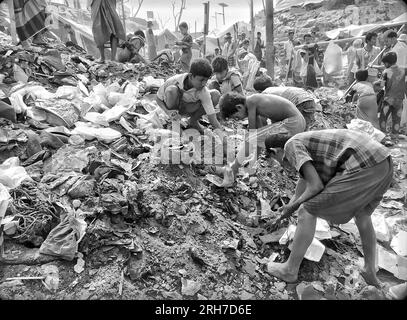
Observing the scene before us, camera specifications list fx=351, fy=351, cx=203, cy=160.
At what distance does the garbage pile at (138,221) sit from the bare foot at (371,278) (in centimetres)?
10

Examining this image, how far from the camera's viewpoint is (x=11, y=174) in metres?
2.99

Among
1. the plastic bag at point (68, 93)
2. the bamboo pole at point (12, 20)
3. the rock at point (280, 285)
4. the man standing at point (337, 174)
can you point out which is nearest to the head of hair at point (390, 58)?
the man standing at point (337, 174)

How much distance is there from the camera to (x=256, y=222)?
3375mm

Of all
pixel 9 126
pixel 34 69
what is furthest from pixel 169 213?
pixel 34 69

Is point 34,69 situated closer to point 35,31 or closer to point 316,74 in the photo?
point 35,31

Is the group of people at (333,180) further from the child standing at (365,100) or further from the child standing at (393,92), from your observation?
the child standing at (393,92)

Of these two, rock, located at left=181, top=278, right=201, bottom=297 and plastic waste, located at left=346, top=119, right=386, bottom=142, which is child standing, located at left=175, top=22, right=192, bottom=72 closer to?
plastic waste, located at left=346, top=119, right=386, bottom=142

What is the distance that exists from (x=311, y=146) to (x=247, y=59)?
648 centimetres

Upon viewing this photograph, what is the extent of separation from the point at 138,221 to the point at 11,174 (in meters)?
1.18

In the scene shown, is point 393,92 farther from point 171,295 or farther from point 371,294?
point 171,295

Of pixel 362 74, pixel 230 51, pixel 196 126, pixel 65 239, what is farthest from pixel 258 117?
pixel 230 51

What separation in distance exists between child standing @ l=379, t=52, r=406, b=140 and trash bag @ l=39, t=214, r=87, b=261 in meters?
5.54

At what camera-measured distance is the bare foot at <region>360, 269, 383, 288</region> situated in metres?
2.73

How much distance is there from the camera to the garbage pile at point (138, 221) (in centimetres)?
245
